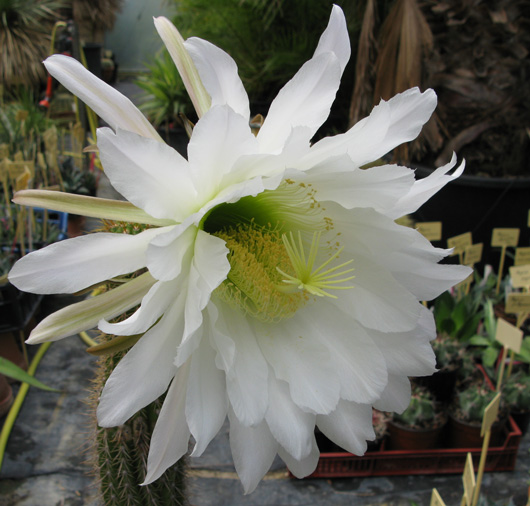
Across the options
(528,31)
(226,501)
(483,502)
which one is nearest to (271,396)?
(483,502)

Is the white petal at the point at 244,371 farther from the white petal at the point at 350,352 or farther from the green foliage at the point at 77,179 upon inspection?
the green foliage at the point at 77,179

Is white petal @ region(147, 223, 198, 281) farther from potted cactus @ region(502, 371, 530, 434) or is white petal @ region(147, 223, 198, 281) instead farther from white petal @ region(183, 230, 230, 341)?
potted cactus @ region(502, 371, 530, 434)

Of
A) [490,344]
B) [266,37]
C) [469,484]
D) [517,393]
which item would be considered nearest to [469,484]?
[469,484]

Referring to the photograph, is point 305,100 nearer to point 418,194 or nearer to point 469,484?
point 418,194

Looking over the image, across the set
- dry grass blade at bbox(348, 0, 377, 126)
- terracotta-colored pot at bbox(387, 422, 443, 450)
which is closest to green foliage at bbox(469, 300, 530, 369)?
terracotta-colored pot at bbox(387, 422, 443, 450)

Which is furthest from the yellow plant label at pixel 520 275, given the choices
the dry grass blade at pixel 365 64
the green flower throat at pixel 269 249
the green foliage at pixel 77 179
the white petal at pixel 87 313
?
the green foliage at pixel 77 179
